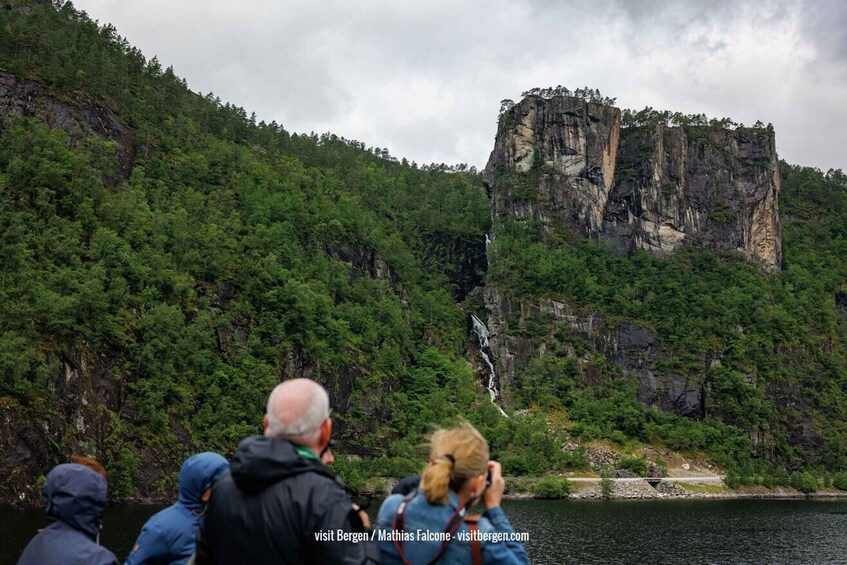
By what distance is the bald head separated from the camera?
4.15 meters

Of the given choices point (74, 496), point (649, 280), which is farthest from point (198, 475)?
point (649, 280)

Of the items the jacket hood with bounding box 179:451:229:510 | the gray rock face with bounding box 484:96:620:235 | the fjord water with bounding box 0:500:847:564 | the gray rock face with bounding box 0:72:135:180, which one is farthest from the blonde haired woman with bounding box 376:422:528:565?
the gray rock face with bounding box 484:96:620:235

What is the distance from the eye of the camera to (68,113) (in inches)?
3354

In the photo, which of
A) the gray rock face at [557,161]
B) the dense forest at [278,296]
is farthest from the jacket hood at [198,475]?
the gray rock face at [557,161]

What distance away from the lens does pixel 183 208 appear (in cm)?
8512

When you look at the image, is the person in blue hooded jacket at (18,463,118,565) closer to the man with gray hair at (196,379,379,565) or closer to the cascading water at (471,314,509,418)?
the man with gray hair at (196,379,379,565)

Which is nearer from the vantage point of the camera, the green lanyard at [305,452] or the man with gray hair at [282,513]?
the man with gray hair at [282,513]

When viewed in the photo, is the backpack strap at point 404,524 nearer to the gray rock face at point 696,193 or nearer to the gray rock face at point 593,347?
the gray rock face at point 593,347

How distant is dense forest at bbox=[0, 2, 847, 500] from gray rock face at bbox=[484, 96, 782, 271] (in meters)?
5.31

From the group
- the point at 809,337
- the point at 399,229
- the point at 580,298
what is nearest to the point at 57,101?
the point at 399,229

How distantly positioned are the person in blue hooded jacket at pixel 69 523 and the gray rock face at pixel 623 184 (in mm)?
130458

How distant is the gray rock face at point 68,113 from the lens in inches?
3157

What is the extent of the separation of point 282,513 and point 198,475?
6.18 feet

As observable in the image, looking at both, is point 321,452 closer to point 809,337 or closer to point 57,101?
point 57,101
